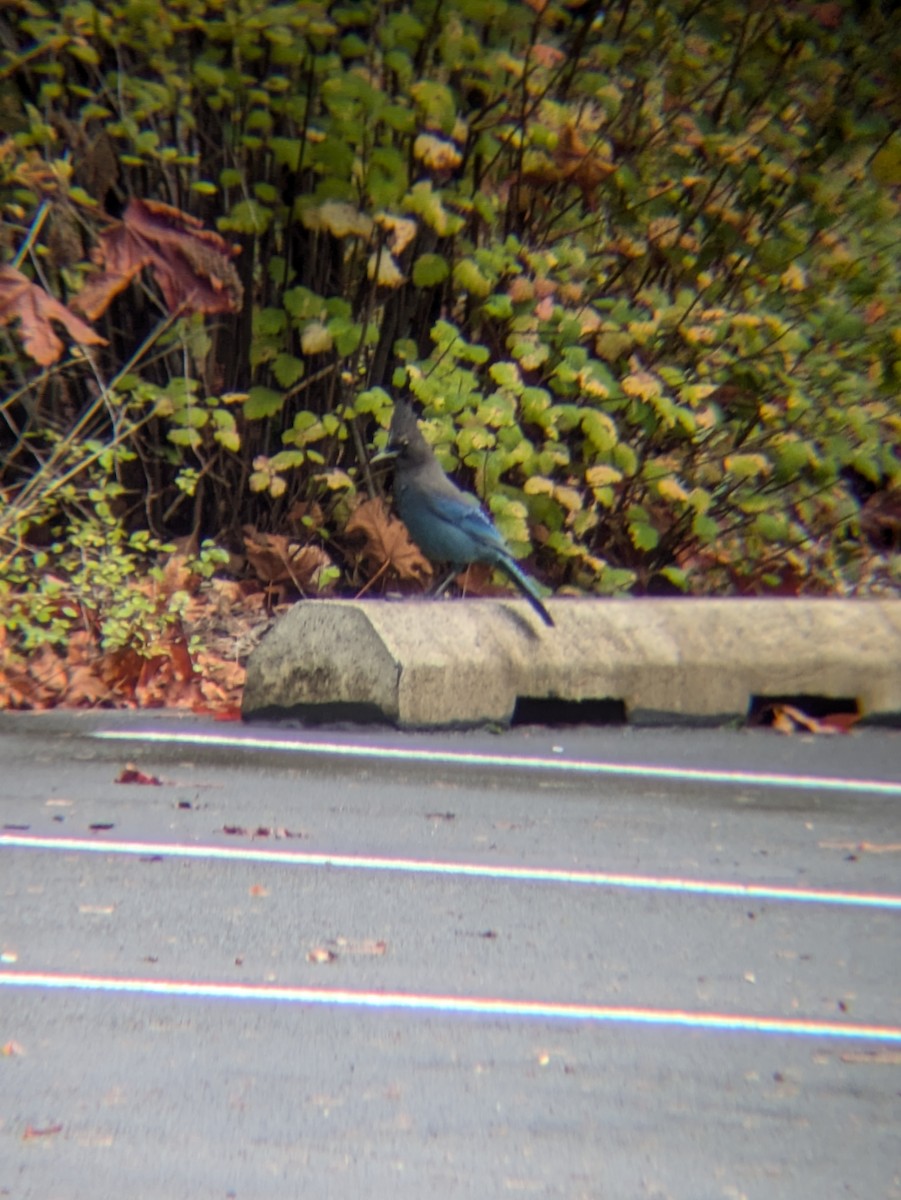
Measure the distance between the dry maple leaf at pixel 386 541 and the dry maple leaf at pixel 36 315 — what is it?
8.11 feet

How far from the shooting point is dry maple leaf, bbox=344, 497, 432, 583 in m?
10.6

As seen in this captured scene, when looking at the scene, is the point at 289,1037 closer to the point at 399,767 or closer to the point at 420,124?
the point at 399,767

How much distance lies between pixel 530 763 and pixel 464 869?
184cm

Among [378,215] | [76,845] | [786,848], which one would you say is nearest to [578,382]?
[378,215]

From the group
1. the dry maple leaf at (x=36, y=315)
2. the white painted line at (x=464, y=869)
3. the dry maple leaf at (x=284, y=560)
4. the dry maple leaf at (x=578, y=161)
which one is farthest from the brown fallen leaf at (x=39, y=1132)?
the dry maple leaf at (x=578, y=161)

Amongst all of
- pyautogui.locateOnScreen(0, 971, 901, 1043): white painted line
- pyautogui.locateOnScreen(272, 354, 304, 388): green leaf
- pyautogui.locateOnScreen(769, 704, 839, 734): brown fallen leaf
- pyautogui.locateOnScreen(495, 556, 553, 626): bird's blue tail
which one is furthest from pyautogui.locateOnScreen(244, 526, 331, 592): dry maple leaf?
pyautogui.locateOnScreen(0, 971, 901, 1043): white painted line

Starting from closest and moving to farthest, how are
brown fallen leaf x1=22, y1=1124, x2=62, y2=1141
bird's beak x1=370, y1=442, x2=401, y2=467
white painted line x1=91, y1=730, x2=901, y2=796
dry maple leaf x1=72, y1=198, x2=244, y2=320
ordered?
brown fallen leaf x1=22, y1=1124, x2=62, y2=1141
white painted line x1=91, y1=730, x2=901, y2=796
dry maple leaf x1=72, y1=198, x2=244, y2=320
bird's beak x1=370, y1=442, x2=401, y2=467

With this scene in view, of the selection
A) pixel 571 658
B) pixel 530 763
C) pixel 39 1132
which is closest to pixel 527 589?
pixel 571 658

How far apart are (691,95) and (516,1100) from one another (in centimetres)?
858

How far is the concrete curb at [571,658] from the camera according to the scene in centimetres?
821

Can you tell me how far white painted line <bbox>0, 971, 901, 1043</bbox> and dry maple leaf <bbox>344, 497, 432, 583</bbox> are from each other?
6.00m

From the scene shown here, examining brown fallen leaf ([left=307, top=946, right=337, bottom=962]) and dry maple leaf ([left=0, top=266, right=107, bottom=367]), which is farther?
dry maple leaf ([left=0, top=266, right=107, bottom=367])

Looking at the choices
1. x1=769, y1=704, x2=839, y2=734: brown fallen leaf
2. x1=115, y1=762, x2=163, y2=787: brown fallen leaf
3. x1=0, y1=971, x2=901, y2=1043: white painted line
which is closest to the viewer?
x1=0, y1=971, x2=901, y2=1043: white painted line

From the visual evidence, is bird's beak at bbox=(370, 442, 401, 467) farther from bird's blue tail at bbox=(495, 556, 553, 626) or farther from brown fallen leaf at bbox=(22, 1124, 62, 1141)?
brown fallen leaf at bbox=(22, 1124, 62, 1141)
